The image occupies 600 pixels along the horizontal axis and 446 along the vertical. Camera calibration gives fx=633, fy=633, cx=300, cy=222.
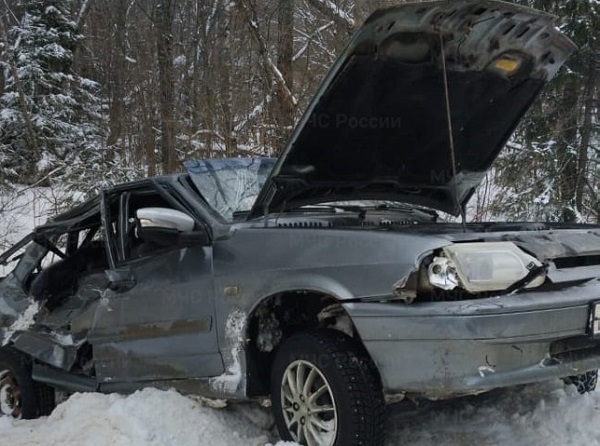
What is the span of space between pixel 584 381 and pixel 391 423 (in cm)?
137

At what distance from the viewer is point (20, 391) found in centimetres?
496

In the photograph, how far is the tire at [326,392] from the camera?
2.96 meters

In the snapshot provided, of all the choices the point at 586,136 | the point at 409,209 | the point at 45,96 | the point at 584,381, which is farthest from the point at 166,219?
the point at 45,96

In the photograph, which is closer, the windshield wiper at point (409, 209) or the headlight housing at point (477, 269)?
the headlight housing at point (477, 269)

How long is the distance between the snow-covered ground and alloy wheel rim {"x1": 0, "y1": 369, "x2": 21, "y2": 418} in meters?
1.03

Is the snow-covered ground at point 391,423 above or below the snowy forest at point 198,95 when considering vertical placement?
below

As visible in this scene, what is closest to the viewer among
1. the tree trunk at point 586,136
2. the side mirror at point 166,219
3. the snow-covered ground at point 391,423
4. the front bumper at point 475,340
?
the front bumper at point 475,340

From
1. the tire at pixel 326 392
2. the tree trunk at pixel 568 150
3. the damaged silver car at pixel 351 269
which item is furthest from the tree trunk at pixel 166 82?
the tire at pixel 326 392

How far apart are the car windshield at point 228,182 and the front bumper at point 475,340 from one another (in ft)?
4.57

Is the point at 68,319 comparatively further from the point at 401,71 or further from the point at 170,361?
the point at 401,71

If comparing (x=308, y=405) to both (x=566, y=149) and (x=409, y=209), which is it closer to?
(x=409, y=209)

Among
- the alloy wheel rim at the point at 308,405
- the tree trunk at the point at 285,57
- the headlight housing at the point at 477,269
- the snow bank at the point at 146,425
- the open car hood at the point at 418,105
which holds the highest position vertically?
the tree trunk at the point at 285,57

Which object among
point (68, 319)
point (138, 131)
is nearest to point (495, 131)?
point (68, 319)

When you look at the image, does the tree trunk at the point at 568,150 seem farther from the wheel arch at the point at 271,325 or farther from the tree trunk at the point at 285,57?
the wheel arch at the point at 271,325
